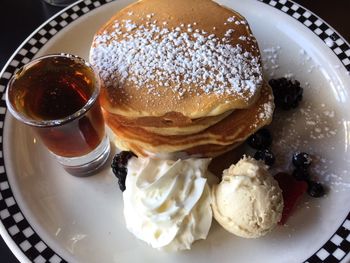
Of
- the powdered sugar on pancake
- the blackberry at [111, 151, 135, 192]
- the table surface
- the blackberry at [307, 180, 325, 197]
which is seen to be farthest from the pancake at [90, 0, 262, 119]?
the table surface

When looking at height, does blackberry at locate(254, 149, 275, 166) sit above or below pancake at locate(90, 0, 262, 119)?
below

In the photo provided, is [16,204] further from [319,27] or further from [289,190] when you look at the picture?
[319,27]

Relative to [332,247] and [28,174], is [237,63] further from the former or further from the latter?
[28,174]

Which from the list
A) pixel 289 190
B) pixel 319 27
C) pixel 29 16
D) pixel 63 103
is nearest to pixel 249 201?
pixel 289 190

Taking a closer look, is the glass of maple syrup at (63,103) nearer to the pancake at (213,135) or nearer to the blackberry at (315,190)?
the pancake at (213,135)

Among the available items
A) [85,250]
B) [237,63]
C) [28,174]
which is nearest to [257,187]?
[237,63]

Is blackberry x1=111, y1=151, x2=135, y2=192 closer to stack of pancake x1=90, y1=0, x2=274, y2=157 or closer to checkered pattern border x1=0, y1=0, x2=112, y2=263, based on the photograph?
stack of pancake x1=90, y1=0, x2=274, y2=157

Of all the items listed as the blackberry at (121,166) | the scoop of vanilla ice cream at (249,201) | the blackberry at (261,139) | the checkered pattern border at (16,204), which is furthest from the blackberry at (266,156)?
the checkered pattern border at (16,204)
